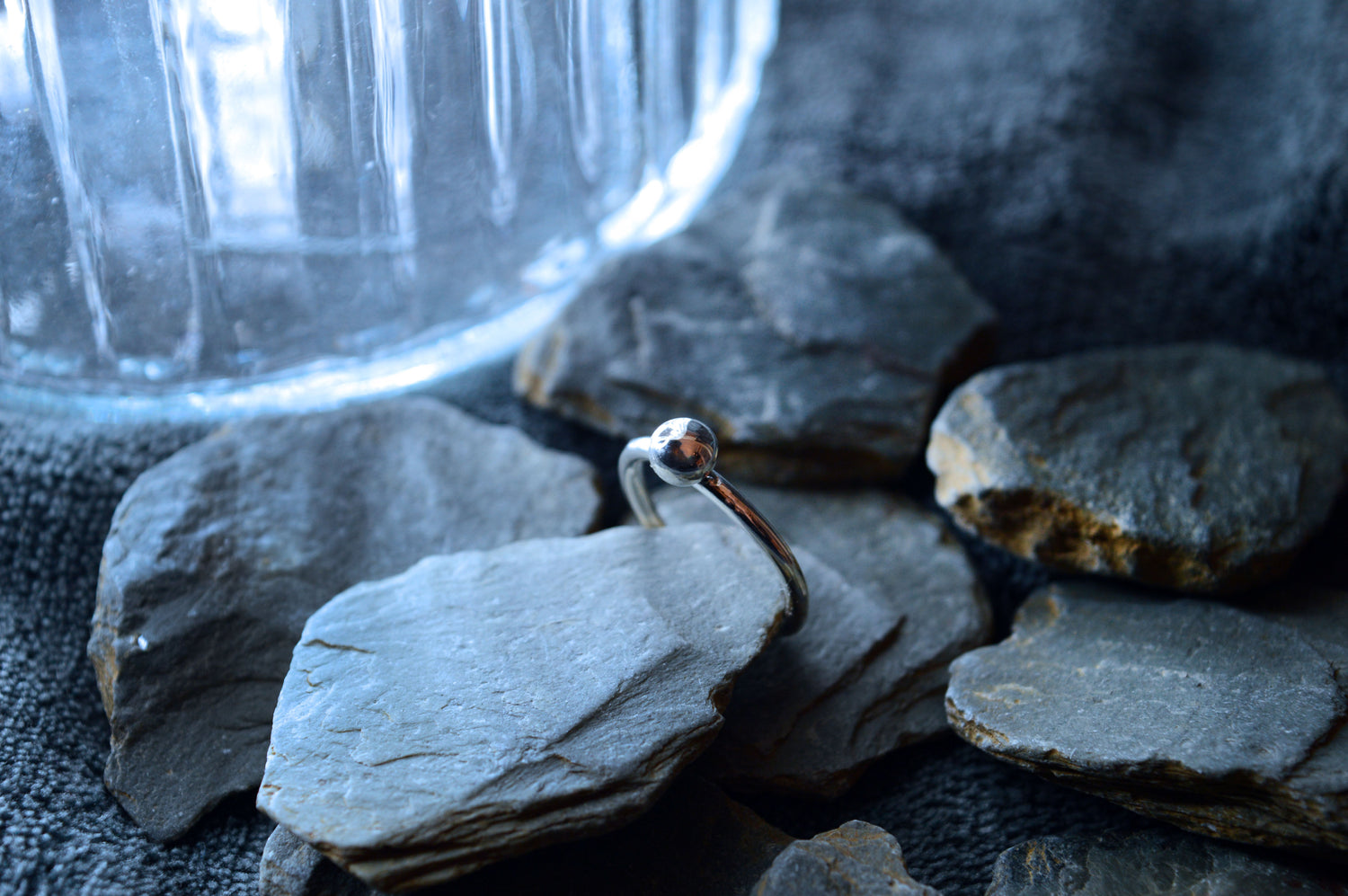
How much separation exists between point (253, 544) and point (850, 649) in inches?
14.2

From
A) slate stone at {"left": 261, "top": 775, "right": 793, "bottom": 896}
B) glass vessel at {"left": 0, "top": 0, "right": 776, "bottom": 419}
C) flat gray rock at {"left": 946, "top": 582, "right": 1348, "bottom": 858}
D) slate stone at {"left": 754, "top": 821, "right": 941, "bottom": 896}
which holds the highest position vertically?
glass vessel at {"left": 0, "top": 0, "right": 776, "bottom": 419}

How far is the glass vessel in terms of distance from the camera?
0.63 metres

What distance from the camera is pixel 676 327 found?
0.74 meters

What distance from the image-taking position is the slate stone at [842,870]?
0.43 m

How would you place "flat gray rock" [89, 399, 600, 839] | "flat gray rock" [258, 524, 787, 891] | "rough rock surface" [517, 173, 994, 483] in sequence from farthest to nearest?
1. "rough rock surface" [517, 173, 994, 483]
2. "flat gray rock" [89, 399, 600, 839]
3. "flat gray rock" [258, 524, 787, 891]

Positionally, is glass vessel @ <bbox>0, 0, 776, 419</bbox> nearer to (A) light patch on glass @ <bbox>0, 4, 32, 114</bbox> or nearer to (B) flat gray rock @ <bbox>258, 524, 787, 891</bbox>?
(A) light patch on glass @ <bbox>0, 4, 32, 114</bbox>

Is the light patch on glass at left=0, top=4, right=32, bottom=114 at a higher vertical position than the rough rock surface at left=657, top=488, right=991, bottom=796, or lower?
higher

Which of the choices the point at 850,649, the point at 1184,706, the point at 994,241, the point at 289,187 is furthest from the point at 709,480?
the point at 994,241

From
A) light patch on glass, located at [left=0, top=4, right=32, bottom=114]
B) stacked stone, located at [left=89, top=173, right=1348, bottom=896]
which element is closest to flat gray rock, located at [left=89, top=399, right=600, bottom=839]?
stacked stone, located at [left=89, top=173, right=1348, bottom=896]

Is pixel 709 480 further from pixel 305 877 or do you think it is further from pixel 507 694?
pixel 305 877

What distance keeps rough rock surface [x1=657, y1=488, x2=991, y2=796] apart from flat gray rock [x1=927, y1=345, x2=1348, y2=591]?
5 cm

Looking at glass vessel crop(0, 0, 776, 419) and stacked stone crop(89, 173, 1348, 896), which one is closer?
stacked stone crop(89, 173, 1348, 896)

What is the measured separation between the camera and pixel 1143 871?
0.47 m

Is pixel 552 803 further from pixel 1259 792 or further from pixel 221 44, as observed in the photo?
pixel 221 44
